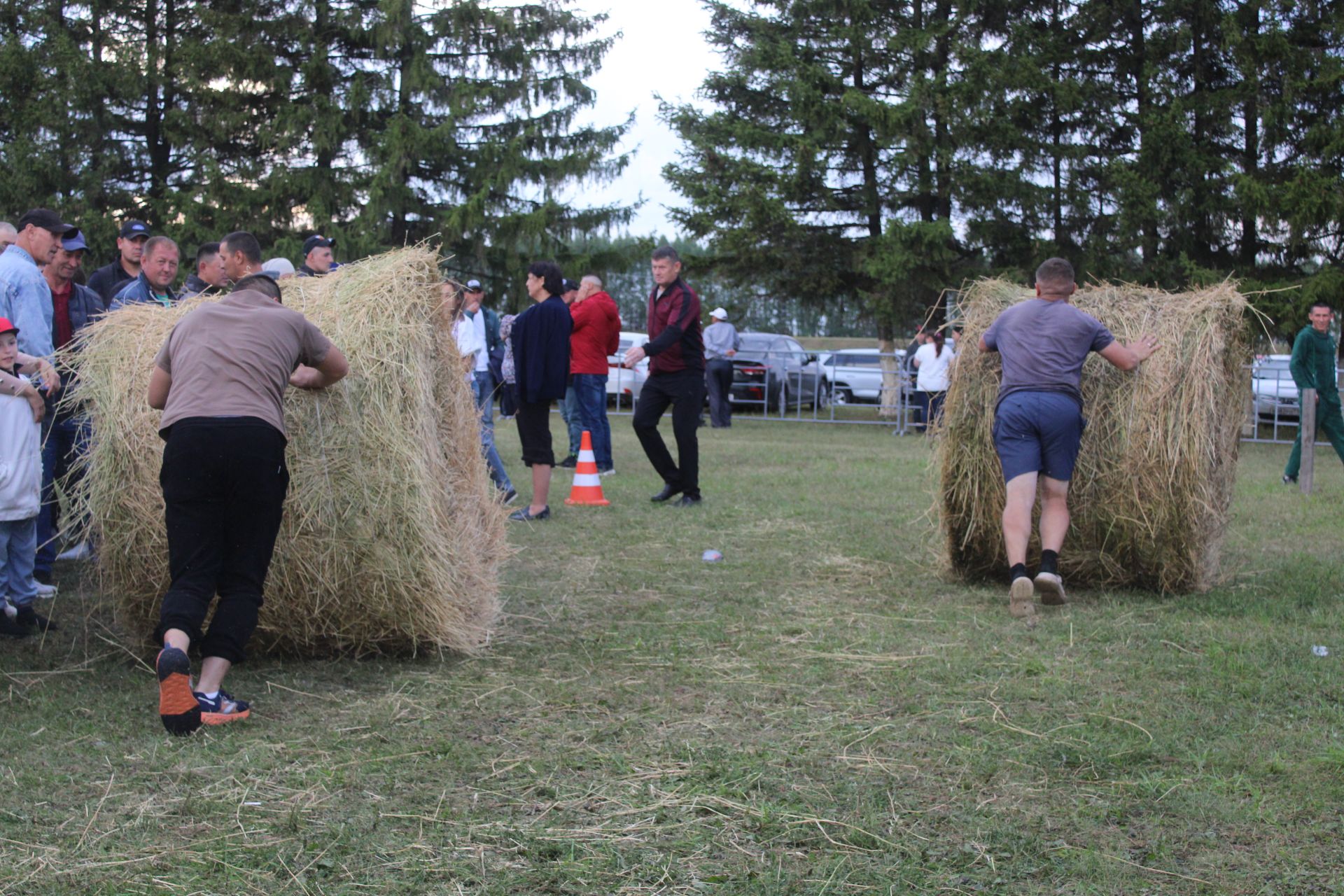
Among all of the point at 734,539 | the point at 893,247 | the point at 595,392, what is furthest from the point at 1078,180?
the point at 734,539

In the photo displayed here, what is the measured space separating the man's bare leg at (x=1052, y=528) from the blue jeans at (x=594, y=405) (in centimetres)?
622

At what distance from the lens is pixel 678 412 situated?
10.9m

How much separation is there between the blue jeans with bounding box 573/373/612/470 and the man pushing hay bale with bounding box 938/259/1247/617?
569 cm

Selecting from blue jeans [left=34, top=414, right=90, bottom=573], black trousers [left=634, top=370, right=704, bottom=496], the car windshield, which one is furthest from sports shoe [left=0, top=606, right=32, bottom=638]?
the car windshield

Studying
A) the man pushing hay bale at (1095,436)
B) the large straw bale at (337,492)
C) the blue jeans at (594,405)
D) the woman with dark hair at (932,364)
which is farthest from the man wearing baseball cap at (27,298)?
the woman with dark hair at (932,364)

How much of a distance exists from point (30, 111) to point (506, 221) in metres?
10.6

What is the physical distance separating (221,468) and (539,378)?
543 cm

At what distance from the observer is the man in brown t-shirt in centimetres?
480

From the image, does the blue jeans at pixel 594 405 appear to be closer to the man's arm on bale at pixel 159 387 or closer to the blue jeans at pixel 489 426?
the blue jeans at pixel 489 426

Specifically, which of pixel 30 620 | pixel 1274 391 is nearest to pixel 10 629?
pixel 30 620

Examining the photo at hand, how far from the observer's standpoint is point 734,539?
9469 mm

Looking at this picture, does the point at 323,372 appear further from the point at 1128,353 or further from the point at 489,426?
the point at 489,426

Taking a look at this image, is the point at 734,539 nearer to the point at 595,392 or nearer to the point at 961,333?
the point at 961,333

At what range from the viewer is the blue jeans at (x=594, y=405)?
12859mm
